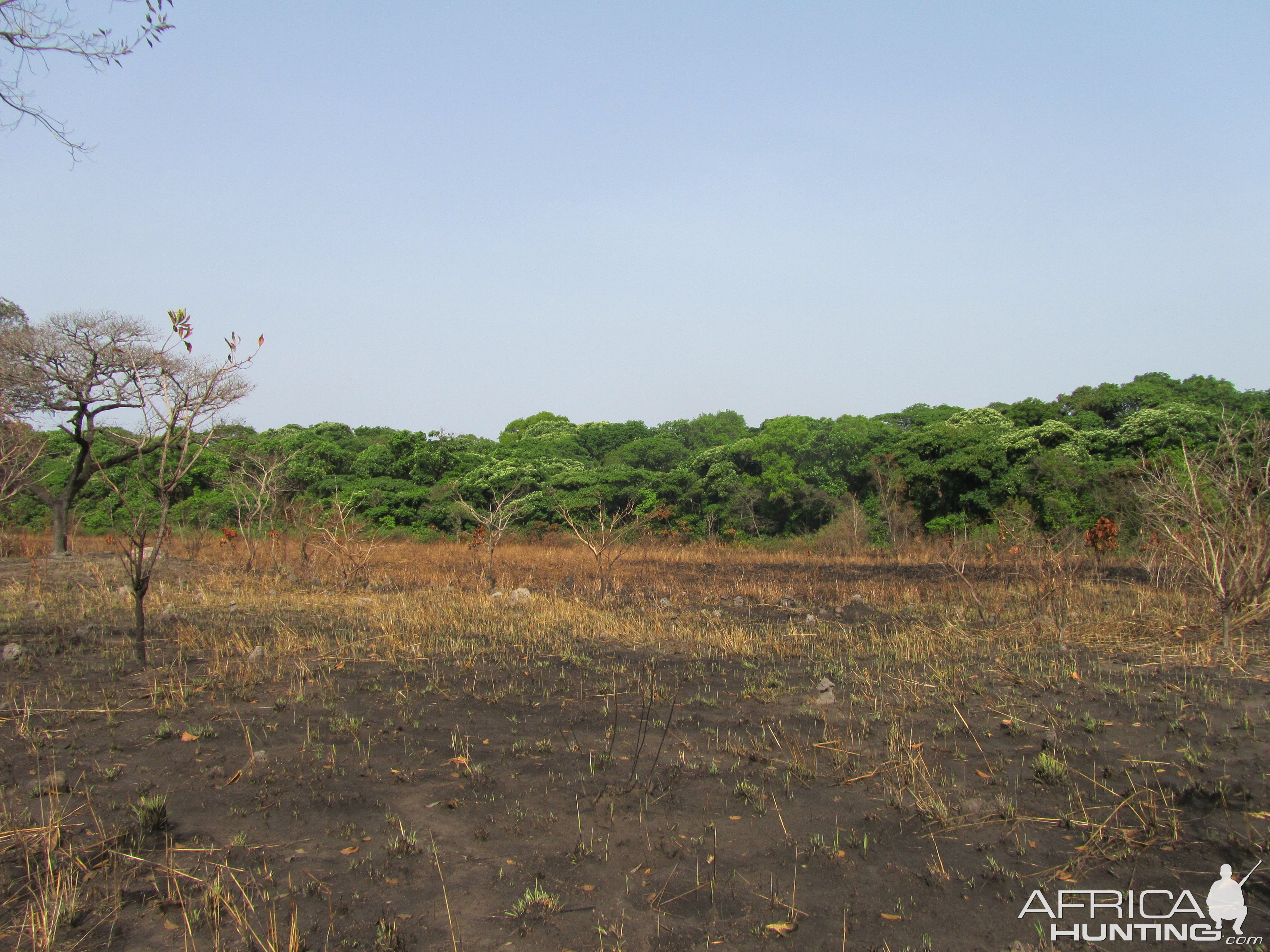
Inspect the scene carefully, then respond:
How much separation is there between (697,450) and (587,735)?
40.9 m

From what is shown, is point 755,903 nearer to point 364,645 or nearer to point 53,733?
point 53,733

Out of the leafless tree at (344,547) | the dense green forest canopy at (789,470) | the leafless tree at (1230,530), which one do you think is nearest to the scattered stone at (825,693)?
the leafless tree at (1230,530)

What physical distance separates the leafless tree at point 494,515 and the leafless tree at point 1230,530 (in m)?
10.5

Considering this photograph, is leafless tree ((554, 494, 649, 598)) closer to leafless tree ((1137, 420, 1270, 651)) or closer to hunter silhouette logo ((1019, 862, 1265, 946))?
leafless tree ((1137, 420, 1270, 651))

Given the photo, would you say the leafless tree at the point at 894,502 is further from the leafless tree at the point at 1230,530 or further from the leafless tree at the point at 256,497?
the leafless tree at the point at 256,497

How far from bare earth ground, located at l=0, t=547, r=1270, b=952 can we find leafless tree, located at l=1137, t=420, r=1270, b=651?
59 cm

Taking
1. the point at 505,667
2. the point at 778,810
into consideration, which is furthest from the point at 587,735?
the point at 505,667

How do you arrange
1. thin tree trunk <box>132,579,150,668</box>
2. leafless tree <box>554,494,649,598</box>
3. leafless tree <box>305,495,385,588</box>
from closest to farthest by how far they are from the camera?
thin tree trunk <box>132,579,150,668</box>, leafless tree <box>305,495,385,588</box>, leafless tree <box>554,494,649,598</box>

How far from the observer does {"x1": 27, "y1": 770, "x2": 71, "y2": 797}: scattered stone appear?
3990mm

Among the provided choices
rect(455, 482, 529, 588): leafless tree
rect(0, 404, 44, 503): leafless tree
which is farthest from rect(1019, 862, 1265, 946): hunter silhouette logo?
rect(455, 482, 529, 588): leafless tree

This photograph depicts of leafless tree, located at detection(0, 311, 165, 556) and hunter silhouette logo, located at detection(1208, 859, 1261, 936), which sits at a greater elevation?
leafless tree, located at detection(0, 311, 165, 556)

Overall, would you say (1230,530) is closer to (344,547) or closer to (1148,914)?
(1148,914)

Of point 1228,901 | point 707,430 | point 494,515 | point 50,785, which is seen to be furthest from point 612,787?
point 707,430

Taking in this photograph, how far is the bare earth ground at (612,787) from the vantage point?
10.1ft
